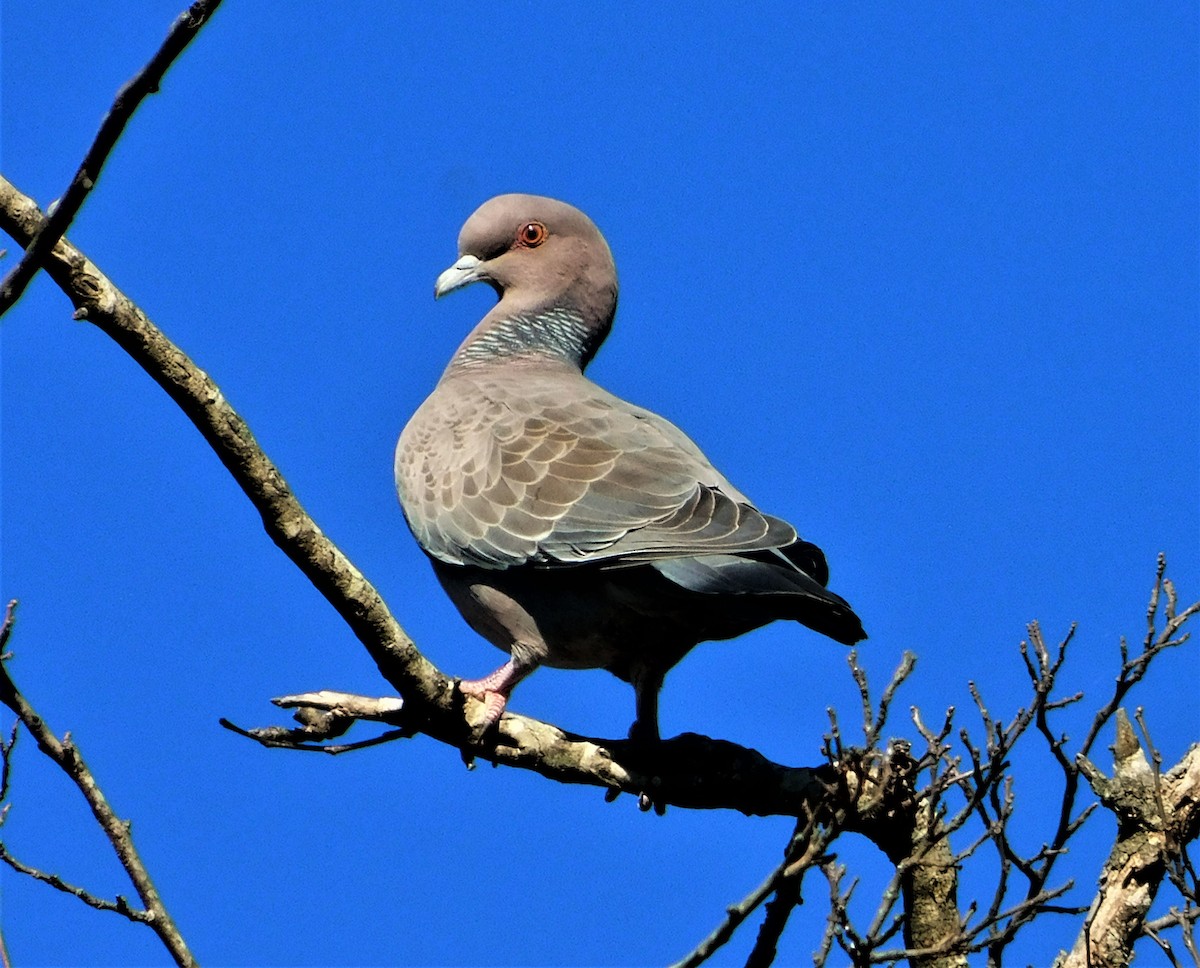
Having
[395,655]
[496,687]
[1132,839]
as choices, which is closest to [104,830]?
[395,655]

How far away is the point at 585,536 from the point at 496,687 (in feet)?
2.09

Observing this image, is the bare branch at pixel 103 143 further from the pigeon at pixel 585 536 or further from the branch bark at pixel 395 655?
the pigeon at pixel 585 536

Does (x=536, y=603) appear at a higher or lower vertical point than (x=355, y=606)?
higher

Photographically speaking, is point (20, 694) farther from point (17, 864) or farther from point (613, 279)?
point (613, 279)

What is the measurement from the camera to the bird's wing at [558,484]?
4.88 meters

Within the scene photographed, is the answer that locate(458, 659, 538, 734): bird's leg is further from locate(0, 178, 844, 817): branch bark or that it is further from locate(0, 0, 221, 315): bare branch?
locate(0, 0, 221, 315): bare branch

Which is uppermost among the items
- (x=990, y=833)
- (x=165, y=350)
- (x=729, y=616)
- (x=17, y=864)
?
(x=729, y=616)

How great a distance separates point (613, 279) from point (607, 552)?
7.83ft

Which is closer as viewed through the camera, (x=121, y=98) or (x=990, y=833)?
(x=121, y=98)

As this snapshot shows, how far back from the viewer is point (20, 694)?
402cm

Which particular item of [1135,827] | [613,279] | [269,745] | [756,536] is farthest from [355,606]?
[613,279]

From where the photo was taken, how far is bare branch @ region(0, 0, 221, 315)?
2.85m

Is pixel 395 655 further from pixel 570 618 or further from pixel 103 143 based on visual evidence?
pixel 103 143

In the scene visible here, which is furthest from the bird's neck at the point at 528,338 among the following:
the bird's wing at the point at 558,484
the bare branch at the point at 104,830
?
the bare branch at the point at 104,830
